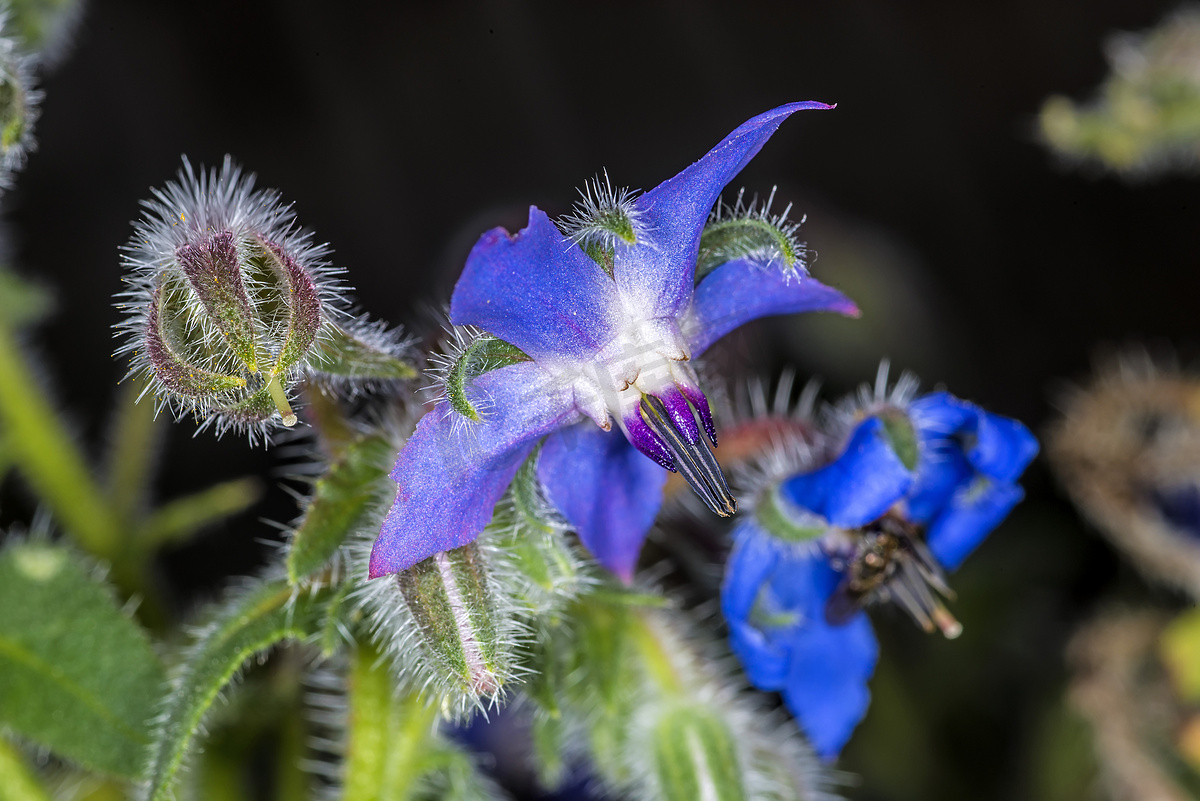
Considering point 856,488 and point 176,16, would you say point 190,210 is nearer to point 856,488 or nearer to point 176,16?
point 856,488

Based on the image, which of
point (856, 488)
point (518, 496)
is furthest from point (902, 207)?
point (518, 496)

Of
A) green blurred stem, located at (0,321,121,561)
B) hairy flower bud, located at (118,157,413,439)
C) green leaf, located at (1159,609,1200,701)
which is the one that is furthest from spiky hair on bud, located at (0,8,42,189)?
green leaf, located at (1159,609,1200,701)

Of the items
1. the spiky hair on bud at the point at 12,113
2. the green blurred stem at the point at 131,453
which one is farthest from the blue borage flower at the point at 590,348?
the green blurred stem at the point at 131,453

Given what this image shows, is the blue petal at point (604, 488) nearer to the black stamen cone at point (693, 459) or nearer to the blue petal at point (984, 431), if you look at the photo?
the black stamen cone at point (693, 459)

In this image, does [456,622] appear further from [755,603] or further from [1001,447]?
[1001,447]

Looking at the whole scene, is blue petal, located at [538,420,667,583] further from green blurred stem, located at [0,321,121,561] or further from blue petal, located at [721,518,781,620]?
green blurred stem, located at [0,321,121,561]
